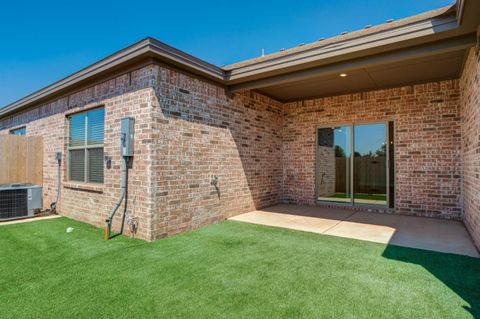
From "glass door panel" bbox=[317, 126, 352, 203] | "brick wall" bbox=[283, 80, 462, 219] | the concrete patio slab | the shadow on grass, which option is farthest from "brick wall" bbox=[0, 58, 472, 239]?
the shadow on grass

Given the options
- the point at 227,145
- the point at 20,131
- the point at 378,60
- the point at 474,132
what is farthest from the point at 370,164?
the point at 20,131

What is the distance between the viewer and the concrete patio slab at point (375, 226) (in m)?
4.05

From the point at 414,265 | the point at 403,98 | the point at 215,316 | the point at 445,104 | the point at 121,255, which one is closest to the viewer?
the point at 215,316

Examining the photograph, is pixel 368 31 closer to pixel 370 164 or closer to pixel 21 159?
pixel 370 164

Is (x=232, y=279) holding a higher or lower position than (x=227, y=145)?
lower

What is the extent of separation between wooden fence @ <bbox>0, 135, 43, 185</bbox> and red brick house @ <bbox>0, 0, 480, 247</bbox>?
408 mm

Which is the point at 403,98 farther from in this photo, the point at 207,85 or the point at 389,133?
the point at 207,85

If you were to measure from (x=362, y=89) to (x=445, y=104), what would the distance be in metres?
1.77

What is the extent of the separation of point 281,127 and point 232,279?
18.7 ft

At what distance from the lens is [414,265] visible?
10.5 feet

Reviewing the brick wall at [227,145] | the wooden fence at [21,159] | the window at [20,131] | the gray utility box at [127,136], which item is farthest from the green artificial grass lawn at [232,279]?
the window at [20,131]

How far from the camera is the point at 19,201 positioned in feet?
20.1

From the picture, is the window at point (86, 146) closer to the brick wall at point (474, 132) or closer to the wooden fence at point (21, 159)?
the wooden fence at point (21, 159)

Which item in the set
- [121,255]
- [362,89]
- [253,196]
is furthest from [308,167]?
[121,255]
